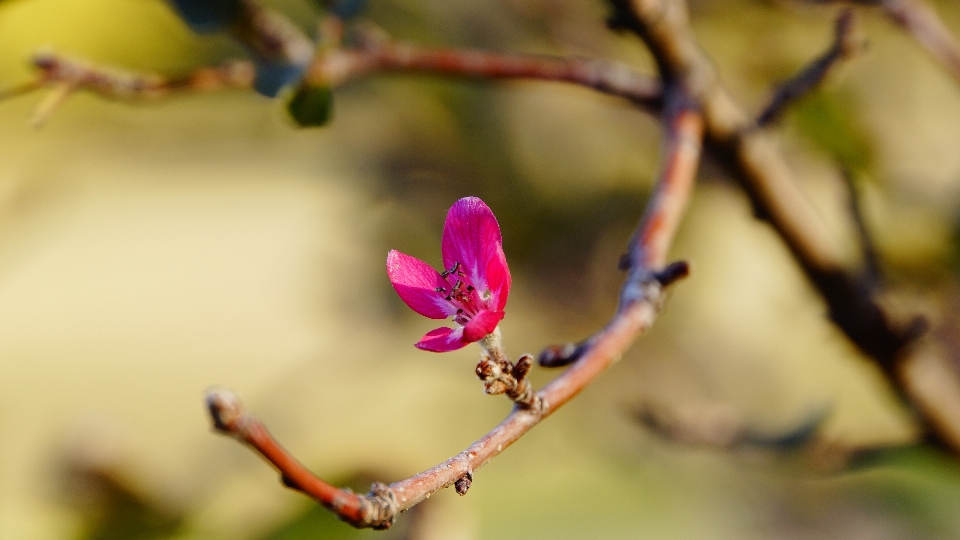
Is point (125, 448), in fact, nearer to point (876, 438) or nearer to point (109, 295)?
point (109, 295)

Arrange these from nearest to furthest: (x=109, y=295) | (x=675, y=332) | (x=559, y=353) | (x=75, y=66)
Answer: (x=559, y=353)
(x=75, y=66)
(x=675, y=332)
(x=109, y=295)

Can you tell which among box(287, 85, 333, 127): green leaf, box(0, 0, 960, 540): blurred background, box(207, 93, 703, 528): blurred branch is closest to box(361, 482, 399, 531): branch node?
box(207, 93, 703, 528): blurred branch

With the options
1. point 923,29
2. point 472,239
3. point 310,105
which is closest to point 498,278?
point 472,239

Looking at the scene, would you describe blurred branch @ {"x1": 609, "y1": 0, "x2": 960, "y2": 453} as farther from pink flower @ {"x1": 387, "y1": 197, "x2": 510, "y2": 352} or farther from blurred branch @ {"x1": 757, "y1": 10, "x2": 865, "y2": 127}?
pink flower @ {"x1": 387, "y1": 197, "x2": 510, "y2": 352}

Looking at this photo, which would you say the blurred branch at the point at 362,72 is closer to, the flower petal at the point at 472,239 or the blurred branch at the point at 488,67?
the blurred branch at the point at 488,67

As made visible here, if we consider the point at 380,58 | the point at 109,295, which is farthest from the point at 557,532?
the point at 109,295
